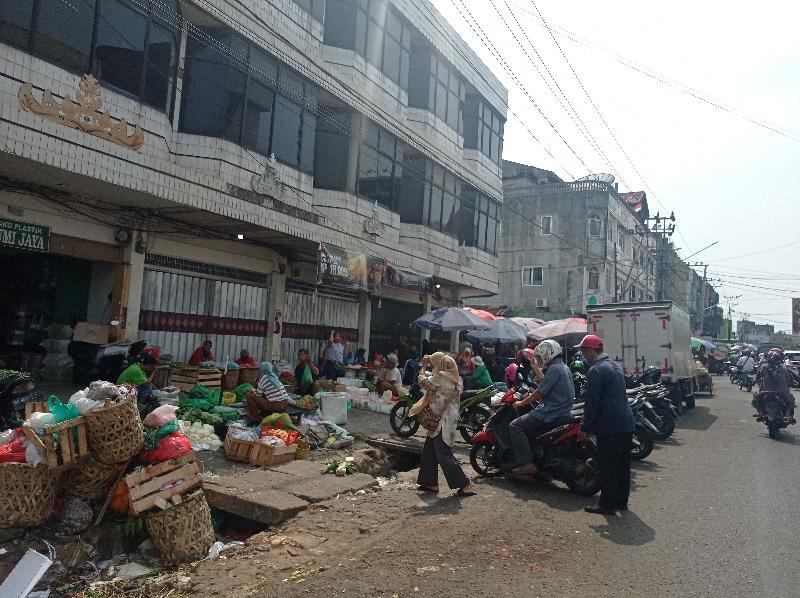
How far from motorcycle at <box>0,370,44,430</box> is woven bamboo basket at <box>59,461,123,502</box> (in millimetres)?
1123

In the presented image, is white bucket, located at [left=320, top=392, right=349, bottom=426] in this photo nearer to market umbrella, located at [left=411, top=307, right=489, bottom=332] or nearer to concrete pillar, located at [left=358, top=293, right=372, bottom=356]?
market umbrella, located at [left=411, top=307, right=489, bottom=332]

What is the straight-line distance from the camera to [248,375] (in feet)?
39.7

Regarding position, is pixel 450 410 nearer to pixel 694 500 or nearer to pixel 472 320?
pixel 694 500

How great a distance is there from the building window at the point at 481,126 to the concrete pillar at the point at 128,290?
14.0m

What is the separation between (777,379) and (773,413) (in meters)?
0.70

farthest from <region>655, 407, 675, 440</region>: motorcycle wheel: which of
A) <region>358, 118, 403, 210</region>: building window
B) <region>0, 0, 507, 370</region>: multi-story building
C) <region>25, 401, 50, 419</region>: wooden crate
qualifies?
<region>25, 401, 50, 419</region>: wooden crate

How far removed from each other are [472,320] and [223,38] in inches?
335

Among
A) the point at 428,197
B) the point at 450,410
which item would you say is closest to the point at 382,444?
the point at 450,410

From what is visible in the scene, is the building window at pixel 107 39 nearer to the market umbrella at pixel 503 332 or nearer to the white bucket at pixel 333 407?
the white bucket at pixel 333 407

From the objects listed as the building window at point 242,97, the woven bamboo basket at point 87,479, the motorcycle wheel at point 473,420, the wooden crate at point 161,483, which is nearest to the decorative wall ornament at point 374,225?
the building window at point 242,97

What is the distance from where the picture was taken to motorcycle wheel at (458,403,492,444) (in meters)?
9.86

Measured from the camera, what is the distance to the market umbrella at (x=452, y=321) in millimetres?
15070

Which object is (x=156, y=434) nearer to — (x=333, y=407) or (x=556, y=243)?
(x=333, y=407)

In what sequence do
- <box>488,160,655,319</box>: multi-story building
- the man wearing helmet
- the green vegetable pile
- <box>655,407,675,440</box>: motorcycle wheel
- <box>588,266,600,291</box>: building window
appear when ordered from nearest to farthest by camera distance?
the man wearing helmet, the green vegetable pile, <box>655,407,675,440</box>: motorcycle wheel, <box>488,160,655,319</box>: multi-story building, <box>588,266,600,291</box>: building window
